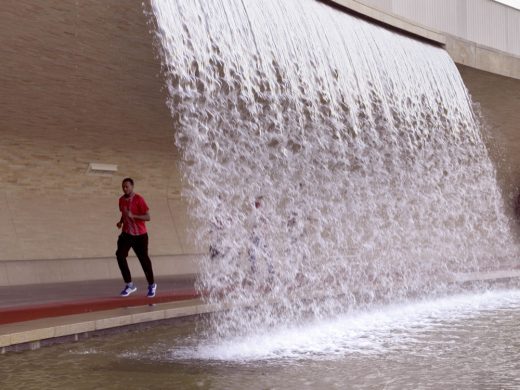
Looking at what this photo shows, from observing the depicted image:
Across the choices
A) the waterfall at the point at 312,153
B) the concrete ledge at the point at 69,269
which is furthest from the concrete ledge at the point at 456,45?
the concrete ledge at the point at 69,269

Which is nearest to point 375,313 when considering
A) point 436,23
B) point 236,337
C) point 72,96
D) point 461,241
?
point 236,337

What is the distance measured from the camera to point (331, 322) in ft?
28.0

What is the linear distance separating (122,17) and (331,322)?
4.35 meters

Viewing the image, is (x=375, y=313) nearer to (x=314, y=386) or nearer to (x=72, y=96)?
(x=314, y=386)

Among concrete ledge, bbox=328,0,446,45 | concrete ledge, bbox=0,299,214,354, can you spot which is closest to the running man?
concrete ledge, bbox=0,299,214,354

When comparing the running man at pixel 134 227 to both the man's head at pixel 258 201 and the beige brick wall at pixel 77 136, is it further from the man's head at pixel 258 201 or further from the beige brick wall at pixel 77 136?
the beige brick wall at pixel 77 136

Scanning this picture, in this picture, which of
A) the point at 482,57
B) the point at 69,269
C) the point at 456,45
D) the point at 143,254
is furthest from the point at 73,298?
the point at 482,57

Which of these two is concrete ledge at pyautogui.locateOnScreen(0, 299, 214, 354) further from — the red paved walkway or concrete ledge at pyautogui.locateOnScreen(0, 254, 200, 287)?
concrete ledge at pyautogui.locateOnScreen(0, 254, 200, 287)

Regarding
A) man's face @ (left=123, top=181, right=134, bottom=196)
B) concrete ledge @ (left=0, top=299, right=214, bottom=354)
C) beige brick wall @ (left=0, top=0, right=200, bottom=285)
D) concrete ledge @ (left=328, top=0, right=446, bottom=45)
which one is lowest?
concrete ledge @ (left=0, top=299, right=214, bottom=354)

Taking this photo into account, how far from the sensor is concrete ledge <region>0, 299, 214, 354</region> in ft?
21.6

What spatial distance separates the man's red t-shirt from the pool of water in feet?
5.44

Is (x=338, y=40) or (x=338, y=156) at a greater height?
(x=338, y=40)

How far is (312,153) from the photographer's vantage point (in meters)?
12.7

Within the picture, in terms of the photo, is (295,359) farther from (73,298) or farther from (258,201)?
(73,298)
